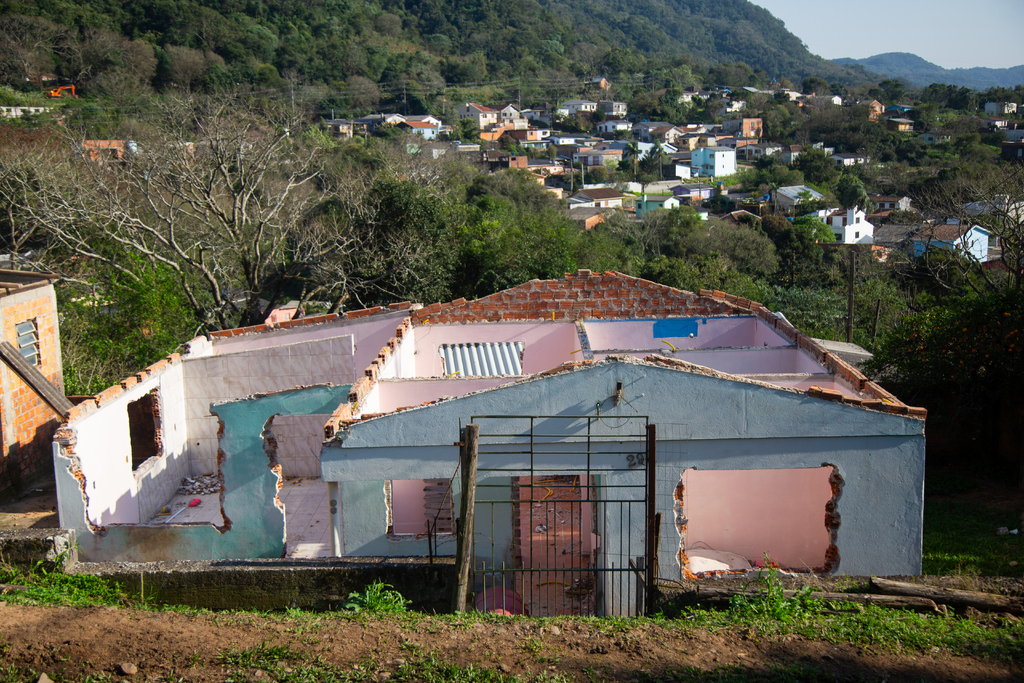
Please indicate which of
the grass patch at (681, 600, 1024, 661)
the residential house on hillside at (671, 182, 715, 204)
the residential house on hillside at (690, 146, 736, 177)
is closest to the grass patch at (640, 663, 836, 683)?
the grass patch at (681, 600, 1024, 661)

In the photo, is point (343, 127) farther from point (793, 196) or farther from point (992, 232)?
point (992, 232)

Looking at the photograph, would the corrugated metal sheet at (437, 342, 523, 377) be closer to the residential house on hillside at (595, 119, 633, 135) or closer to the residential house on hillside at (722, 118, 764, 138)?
the residential house on hillside at (595, 119, 633, 135)

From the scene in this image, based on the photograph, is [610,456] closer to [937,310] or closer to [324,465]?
[324,465]

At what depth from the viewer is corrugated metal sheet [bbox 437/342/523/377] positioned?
12.6 metres

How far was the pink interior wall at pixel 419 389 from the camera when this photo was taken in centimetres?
994

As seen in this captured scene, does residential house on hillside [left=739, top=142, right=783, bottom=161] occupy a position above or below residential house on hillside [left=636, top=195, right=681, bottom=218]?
above

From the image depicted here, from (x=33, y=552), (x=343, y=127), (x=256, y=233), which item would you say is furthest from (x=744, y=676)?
(x=343, y=127)

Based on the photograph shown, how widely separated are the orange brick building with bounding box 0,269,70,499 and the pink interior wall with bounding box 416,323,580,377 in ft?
21.7

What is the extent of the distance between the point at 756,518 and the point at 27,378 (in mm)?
12228

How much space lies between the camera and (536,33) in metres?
120

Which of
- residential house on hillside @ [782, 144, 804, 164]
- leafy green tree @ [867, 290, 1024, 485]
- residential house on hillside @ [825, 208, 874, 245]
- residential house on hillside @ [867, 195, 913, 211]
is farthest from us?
residential house on hillside @ [782, 144, 804, 164]

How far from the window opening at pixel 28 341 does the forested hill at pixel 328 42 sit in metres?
49.7

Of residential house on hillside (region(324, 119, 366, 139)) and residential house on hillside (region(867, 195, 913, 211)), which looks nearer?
residential house on hillside (region(867, 195, 913, 211))

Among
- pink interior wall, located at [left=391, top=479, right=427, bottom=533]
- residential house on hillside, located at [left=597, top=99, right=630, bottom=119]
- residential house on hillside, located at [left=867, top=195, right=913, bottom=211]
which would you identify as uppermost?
residential house on hillside, located at [left=597, top=99, right=630, bottom=119]
